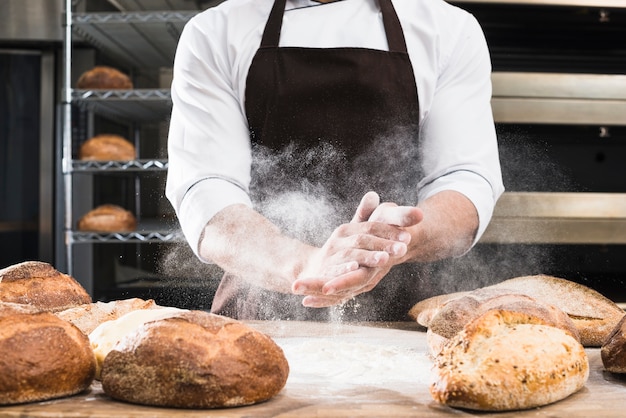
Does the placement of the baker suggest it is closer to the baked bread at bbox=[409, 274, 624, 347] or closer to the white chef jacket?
the white chef jacket

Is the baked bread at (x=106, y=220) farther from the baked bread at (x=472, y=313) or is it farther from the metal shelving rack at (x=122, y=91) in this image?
the baked bread at (x=472, y=313)

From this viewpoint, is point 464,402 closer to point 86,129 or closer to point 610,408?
point 610,408

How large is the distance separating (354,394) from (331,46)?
1.23m

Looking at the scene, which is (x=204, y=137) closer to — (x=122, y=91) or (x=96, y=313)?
(x=96, y=313)

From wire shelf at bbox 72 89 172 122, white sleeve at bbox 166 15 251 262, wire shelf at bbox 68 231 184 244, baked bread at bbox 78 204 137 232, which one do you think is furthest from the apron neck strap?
baked bread at bbox 78 204 137 232

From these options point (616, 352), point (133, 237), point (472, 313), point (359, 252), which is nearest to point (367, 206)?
point (359, 252)

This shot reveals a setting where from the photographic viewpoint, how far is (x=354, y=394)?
108 cm

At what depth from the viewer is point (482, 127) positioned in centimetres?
211

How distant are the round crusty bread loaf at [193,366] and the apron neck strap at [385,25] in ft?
3.78

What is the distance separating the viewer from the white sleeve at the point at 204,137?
6.32 ft

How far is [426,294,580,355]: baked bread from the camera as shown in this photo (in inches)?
49.9

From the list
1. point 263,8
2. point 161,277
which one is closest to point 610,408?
point 263,8

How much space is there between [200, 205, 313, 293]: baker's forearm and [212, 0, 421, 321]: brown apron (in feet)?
0.43

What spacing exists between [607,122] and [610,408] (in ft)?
5.81
